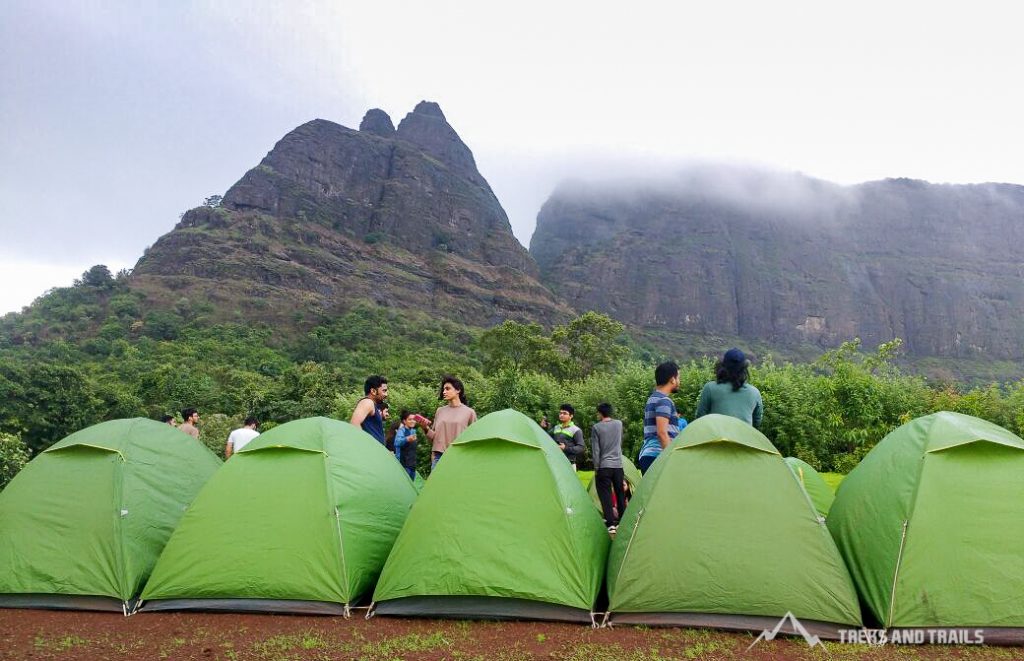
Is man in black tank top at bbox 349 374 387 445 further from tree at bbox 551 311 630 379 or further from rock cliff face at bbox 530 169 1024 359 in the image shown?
rock cliff face at bbox 530 169 1024 359

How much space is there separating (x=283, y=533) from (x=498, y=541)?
1.79 metres

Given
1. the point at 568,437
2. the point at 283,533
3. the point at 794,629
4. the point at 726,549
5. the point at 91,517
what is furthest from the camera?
the point at 568,437

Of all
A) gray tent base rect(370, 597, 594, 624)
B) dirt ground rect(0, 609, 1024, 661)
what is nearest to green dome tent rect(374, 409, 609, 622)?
gray tent base rect(370, 597, 594, 624)

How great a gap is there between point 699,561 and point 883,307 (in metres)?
141

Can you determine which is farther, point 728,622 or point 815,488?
point 815,488

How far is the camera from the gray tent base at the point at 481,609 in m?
4.51

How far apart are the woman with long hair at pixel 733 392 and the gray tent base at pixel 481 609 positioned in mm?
2331

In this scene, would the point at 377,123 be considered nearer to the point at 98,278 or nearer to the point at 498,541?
the point at 98,278

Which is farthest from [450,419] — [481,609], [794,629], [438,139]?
[438,139]

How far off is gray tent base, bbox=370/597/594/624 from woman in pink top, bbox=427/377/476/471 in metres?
2.21

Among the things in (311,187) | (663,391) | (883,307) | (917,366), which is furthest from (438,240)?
(663,391)

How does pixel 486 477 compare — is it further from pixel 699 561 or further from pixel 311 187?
pixel 311 187

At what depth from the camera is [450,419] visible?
6918 mm

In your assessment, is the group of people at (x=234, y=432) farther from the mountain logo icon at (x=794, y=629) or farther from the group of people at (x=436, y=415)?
the mountain logo icon at (x=794, y=629)
